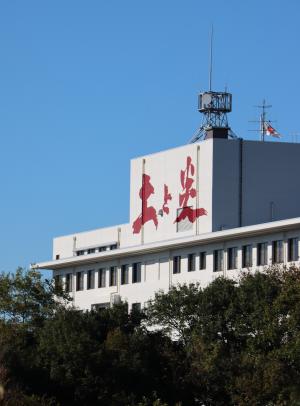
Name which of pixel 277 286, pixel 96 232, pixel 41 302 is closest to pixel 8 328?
pixel 41 302

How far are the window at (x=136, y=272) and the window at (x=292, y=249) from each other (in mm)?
18192

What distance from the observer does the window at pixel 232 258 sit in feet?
307

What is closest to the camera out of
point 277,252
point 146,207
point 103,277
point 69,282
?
point 277,252

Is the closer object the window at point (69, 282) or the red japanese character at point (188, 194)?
the red japanese character at point (188, 194)

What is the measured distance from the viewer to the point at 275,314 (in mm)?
75062

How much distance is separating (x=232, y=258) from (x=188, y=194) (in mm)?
7217

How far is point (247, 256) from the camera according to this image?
92.5m

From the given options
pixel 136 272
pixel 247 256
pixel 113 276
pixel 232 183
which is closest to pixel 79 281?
pixel 113 276

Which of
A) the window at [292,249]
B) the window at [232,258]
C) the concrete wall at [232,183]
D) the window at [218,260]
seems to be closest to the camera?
the window at [292,249]

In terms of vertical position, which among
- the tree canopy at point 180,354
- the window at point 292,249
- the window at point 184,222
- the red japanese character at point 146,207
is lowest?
the tree canopy at point 180,354

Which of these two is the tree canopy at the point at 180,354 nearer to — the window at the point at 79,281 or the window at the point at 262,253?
the window at the point at 262,253

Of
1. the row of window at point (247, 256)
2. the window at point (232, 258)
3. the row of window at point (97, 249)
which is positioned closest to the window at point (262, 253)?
the row of window at point (247, 256)

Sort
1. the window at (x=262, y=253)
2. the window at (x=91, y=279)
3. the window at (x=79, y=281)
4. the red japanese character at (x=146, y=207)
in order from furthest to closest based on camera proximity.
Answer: the window at (x=79, y=281), the window at (x=91, y=279), the red japanese character at (x=146, y=207), the window at (x=262, y=253)

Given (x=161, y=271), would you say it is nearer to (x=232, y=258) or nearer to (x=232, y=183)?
(x=232, y=258)
